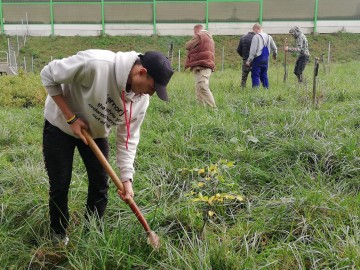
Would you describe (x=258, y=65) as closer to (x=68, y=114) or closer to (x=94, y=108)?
(x=94, y=108)

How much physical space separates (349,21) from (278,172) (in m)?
19.6

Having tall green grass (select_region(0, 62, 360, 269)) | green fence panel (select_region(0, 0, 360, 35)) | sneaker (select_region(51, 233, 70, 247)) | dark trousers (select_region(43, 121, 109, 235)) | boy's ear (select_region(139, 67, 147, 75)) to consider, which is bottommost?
sneaker (select_region(51, 233, 70, 247))

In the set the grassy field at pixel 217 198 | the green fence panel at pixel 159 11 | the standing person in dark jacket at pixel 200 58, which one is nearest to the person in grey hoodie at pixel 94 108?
the grassy field at pixel 217 198

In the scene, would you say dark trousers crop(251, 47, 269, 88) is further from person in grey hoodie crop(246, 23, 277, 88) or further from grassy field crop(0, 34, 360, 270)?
grassy field crop(0, 34, 360, 270)

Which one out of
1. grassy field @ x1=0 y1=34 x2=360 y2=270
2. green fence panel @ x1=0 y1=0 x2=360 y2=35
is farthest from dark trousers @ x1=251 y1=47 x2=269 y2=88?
green fence panel @ x1=0 y1=0 x2=360 y2=35

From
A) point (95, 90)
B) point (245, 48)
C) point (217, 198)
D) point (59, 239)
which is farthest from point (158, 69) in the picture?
point (245, 48)

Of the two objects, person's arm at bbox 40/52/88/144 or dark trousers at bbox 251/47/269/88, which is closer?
person's arm at bbox 40/52/88/144

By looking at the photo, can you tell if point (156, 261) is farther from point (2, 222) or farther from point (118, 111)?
point (2, 222)

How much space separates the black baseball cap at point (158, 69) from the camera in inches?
80.1

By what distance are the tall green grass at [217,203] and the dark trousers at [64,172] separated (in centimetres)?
14

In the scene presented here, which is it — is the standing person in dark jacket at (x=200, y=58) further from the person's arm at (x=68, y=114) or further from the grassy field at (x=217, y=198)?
the person's arm at (x=68, y=114)

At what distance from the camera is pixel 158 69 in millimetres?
2031

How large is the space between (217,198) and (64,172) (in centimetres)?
96

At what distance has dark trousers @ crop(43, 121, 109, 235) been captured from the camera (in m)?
2.45
